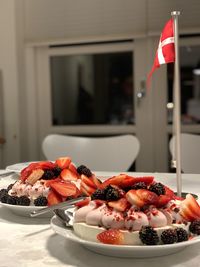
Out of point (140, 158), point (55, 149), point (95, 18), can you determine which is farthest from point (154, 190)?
point (95, 18)

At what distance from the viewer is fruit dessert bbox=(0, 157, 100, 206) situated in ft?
3.32

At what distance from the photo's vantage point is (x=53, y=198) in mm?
1006

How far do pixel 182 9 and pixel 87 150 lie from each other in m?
1.31

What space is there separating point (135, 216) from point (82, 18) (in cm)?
260

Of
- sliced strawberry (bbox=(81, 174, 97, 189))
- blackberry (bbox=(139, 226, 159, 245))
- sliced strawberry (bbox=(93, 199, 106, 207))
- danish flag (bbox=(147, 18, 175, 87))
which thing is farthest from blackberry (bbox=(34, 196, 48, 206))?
danish flag (bbox=(147, 18, 175, 87))

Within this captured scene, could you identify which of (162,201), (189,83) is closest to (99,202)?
(162,201)

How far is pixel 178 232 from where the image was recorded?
2.43 ft

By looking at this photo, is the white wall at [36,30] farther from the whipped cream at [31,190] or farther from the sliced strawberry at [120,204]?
the sliced strawberry at [120,204]

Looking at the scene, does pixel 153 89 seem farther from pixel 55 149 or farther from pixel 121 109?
pixel 55 149

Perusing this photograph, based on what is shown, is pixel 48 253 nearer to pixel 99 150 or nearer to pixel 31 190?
pixel 31 190

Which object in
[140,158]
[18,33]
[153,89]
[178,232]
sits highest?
[18,33]

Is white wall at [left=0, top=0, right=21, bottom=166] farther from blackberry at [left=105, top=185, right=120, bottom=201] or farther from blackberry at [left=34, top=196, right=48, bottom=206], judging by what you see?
blackberry at [left=105, top=185, right=120, bottom=201]

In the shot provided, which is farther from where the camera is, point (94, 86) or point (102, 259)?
point (94, 86)

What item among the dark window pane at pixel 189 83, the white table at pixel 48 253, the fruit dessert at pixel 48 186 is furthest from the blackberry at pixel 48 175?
the dark window pane at pixel 189 83
